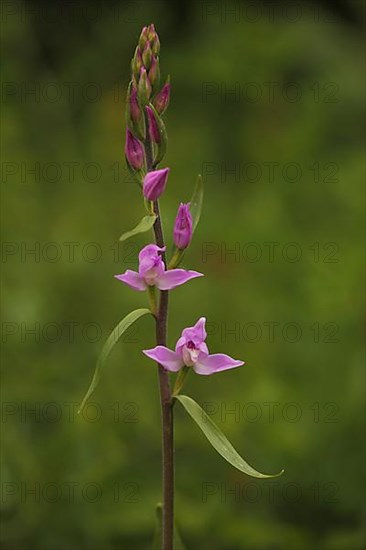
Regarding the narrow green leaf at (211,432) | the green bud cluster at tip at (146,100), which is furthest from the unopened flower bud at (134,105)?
the narrow green leaf at (211,432)

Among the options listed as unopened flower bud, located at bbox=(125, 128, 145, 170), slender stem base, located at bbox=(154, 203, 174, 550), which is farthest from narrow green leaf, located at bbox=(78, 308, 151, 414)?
unopened flower bud, located at bbox=(125, 128, 145, 170)

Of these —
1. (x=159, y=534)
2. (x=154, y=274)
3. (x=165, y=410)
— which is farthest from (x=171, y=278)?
(x=159, y=534)

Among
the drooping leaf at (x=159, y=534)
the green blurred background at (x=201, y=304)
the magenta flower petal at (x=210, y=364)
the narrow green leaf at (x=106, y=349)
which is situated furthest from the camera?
the green blurred background at (x=201, y=304)

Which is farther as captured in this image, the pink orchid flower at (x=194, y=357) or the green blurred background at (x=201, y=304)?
the green blurred background at (x=201, y=304)

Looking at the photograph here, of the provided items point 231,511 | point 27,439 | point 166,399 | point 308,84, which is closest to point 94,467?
point 27,439

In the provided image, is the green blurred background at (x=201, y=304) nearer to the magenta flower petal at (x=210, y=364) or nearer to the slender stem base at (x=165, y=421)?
the slender stem base at (x=165, y=421)
